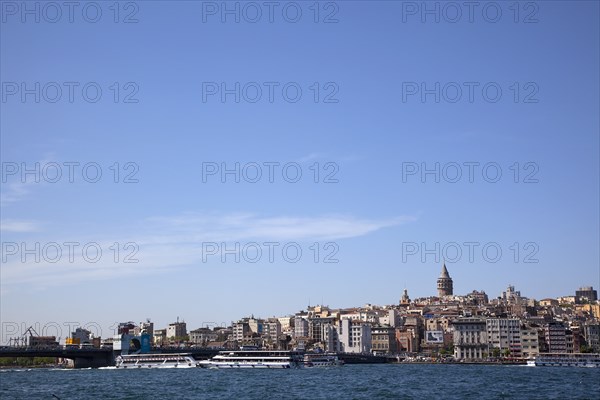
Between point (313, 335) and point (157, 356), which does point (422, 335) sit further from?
point (157, 356)

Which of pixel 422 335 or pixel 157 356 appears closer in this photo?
pixel 157 356

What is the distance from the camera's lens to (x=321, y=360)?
132125 mm

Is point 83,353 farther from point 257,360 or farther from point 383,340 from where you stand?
point 383,340

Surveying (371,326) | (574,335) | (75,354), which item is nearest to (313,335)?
(371,326)

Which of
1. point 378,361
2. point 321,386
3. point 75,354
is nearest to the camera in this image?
point 321,386

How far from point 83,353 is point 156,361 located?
1113 cm

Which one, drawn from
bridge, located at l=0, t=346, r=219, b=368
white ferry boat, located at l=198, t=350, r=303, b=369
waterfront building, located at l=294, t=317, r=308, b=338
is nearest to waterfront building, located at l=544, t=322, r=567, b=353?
white ferry boat, located at l=198, t=350, r=303, b=369

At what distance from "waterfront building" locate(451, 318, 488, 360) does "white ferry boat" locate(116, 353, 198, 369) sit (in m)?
51.2

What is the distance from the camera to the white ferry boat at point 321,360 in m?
128

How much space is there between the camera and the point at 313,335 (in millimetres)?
188625

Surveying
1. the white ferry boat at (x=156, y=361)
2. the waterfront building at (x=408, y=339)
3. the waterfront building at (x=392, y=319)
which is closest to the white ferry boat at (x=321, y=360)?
the white ferry boat at (x=156, y=361)

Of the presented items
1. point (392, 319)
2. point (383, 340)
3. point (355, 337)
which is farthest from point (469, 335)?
point (392, 319)

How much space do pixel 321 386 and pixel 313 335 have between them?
11888cm

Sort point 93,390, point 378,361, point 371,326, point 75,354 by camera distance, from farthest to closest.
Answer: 1. point 371,326
2. point 378,361
3. point 75,354
4. point 93,390
